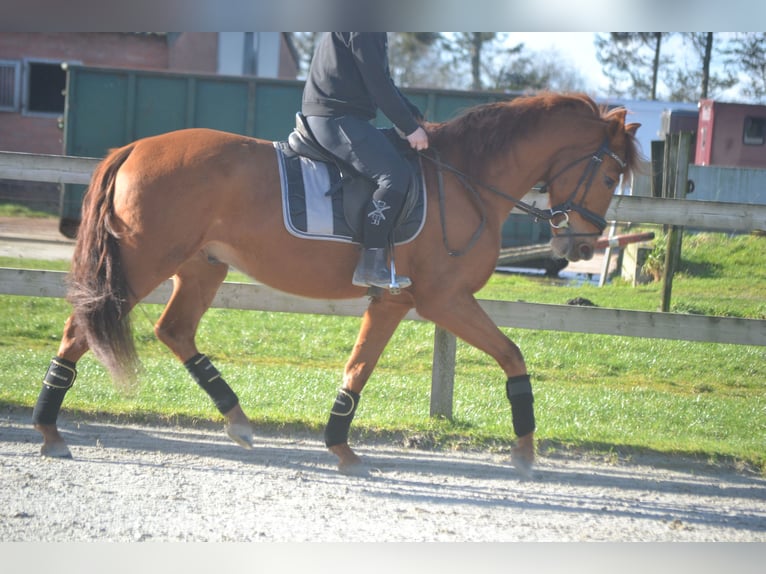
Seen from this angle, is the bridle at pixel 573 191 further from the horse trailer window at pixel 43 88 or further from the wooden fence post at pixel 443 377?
the horse trailer window at pixel 43 88

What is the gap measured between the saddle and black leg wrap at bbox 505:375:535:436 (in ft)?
3.71

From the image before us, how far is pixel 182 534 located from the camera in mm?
3990

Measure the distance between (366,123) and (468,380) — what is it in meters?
3.53

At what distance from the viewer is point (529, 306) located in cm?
611

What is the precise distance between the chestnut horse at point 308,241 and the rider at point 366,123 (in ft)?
0.81

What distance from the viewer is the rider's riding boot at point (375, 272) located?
482 centimetres

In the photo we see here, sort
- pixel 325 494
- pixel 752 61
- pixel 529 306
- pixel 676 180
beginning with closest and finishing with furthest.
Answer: pixel 325 494, pixel 529 306, pixel 676 180, pixel 752 61

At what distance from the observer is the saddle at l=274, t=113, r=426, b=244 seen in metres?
4.87

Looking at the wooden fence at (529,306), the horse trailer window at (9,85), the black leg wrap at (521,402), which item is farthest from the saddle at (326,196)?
the horse trailer window at (9,85)

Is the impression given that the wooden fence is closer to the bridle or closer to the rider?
the bridle

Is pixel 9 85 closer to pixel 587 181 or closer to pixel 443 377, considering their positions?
pixel 443 377

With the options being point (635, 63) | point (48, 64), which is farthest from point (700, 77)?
point (48, 64)
